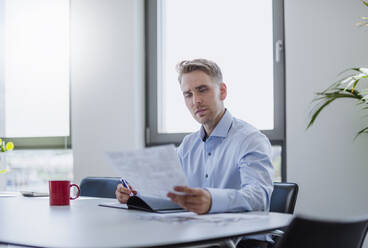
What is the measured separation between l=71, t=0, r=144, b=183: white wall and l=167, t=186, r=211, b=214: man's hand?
8.09ft

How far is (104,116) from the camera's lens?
4.09 meters

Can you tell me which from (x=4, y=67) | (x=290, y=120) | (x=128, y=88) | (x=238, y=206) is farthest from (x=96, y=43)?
(x=238, y=206)

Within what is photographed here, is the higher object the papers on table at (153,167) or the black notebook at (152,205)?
the papers on table at (153,167)

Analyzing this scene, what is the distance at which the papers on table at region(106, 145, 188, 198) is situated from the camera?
1348 mm

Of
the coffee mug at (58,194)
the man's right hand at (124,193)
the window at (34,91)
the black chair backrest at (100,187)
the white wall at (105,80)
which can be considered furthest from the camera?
the window at (34,91)

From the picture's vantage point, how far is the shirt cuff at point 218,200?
1504 mm

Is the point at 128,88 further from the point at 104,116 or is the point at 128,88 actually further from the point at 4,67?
the point at 4,67

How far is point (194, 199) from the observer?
145 centimetres

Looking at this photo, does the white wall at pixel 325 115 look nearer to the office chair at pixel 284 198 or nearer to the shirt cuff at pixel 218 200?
the office chair at pixel 284 198

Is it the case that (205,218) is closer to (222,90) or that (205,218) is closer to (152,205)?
(152,205)

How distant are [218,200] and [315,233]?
497 mm

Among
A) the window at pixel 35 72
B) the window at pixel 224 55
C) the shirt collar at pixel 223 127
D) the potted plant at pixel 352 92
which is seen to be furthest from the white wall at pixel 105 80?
the shirt collar at pixel 223 127

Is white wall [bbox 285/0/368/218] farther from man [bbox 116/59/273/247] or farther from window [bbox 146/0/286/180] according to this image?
man [bbox 116/59/273/247]

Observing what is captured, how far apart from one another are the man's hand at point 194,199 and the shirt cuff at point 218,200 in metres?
0.02
